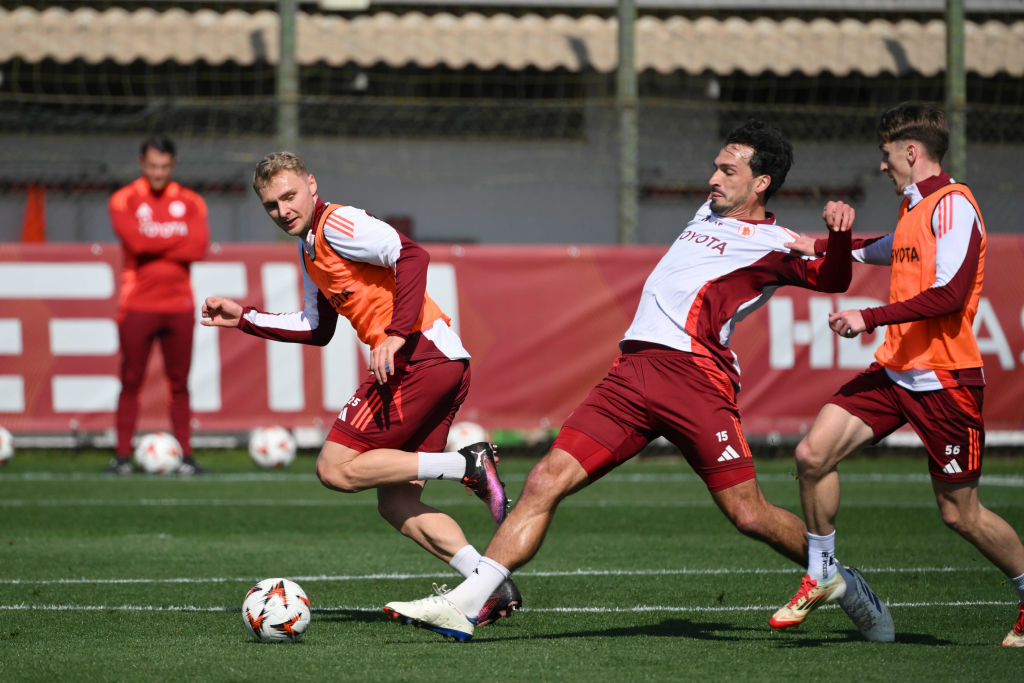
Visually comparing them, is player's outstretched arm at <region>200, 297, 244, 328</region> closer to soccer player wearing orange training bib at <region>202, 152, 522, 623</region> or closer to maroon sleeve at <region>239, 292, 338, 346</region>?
maroon sleeve at <region>239, 292, 338, 346</region>

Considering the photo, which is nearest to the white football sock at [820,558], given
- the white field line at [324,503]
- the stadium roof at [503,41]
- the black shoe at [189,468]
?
the white field line at [324,503]

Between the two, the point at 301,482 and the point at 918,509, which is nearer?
the point at 918,509

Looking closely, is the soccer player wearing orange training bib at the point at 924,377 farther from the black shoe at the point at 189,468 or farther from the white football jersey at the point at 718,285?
the black shoe at the point at 189,468

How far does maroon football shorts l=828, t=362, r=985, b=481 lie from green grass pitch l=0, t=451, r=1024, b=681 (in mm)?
694

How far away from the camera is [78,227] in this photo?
16.1 metres

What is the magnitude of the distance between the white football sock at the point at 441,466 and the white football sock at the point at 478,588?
565mm

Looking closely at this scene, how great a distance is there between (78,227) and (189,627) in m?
11.6

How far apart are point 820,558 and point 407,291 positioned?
75.1 inches

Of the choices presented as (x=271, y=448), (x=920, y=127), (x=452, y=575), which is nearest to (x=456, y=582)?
(x=452, y=575)

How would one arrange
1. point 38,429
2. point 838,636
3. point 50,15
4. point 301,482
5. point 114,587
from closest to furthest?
point 838,636, point 114,587, point 301,482, point 38,429, point 50,15

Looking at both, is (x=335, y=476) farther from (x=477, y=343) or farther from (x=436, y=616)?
(x=477, y=343)

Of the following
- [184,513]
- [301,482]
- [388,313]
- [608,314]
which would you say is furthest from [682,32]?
[388,313]

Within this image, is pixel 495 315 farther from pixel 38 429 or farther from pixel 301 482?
pixel 38 429

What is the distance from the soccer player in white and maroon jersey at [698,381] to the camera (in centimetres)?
500
